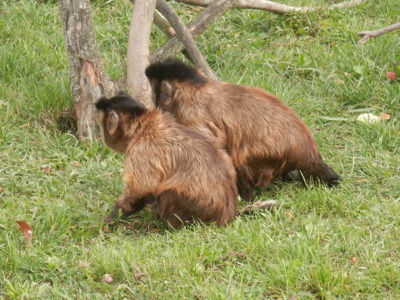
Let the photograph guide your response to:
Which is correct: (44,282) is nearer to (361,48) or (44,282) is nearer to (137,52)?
(137,52)

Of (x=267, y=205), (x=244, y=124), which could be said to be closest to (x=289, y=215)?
(x=267, y=205)

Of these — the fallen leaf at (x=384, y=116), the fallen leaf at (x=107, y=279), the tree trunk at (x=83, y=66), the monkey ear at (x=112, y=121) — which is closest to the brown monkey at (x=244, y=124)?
the monkey ear at (x=112, y=121)

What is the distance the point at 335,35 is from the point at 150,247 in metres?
4.76

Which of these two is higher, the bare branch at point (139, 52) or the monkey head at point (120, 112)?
the bare branch at point (139, 52)

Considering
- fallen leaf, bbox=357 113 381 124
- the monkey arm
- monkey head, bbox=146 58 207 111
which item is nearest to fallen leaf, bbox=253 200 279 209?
the monkey arm

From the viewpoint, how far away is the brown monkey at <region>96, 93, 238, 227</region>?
5840 millimetres

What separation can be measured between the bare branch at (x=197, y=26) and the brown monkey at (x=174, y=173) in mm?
2060

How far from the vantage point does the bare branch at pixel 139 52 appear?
6.79 metres

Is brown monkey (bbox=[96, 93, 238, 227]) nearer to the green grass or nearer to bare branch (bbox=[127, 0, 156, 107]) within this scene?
the green grass

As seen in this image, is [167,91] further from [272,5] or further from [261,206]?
[272,5]

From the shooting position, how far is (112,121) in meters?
6.20

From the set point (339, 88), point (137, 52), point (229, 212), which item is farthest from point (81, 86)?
point (339, 88)

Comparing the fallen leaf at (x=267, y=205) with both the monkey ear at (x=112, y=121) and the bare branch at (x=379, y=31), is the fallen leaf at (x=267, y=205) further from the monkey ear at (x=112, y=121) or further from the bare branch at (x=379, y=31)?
the bare branch at (x=379, y=31)

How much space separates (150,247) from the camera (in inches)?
217
